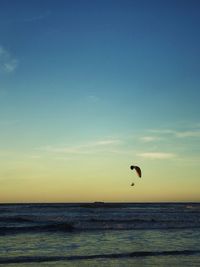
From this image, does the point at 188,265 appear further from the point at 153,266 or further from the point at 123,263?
the point at 123,263

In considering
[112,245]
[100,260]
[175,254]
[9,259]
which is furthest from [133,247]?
[9,259]

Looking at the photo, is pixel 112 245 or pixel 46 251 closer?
pixel 46 251

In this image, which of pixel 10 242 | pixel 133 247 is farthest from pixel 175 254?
pixel 10 242

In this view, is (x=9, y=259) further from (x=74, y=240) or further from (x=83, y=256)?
(x=74, y=240)

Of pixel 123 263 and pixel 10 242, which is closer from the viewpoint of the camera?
pixel 123 263

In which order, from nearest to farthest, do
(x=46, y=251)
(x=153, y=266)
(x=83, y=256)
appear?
1. (x=153, y=266)
2. (x=83, y=256)
3. (x=46, y=251)

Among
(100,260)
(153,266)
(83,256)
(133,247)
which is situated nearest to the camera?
(153,266)

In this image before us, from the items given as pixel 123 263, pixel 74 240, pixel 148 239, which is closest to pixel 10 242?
pixel 74 240

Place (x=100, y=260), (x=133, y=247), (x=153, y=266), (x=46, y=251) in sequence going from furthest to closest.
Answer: (x=133, y=247) < (x=46, y=251) < (x=100, y=260) < (x=153, y=266)

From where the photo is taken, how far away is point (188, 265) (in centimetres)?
1655

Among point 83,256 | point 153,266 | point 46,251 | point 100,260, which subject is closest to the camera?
point 153,266

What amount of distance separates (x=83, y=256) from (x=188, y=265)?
15.5 feet

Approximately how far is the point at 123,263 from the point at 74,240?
893 centimetres

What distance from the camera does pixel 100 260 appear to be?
1778 centimetres
